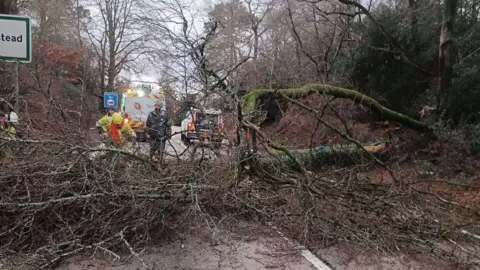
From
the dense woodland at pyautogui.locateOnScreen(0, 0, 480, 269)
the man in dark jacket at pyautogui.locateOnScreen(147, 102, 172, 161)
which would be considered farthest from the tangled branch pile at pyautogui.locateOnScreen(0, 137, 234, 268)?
the man in dark jacket at pyautogui.locateOnScreen(147, 102, 172, 161)

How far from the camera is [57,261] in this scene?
4.52 meters

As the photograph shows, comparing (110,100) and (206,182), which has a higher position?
(110,100)

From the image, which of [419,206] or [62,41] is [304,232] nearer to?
[419,206]

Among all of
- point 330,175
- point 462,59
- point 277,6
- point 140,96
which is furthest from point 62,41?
point 330,175

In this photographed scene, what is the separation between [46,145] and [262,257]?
3.03m

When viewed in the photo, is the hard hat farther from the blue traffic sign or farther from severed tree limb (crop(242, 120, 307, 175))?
the blue traffic sign

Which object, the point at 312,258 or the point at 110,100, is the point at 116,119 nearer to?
the point at 110,100

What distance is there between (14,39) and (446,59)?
10988mm

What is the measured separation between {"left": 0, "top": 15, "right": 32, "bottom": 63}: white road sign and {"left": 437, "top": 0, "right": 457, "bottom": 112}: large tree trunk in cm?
1067

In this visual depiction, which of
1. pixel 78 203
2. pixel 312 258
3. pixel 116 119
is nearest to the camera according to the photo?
pixel 312 258

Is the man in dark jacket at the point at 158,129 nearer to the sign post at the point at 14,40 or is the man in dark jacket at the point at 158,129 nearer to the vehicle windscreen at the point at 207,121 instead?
the vehicle windscreen at the point at 207,121

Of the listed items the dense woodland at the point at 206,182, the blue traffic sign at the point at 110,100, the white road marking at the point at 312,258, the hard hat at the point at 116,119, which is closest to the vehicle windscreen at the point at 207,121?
the dense woodland at the point at 206,182

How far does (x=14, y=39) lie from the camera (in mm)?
5699

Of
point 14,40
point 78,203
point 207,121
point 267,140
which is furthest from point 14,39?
point 267,140
